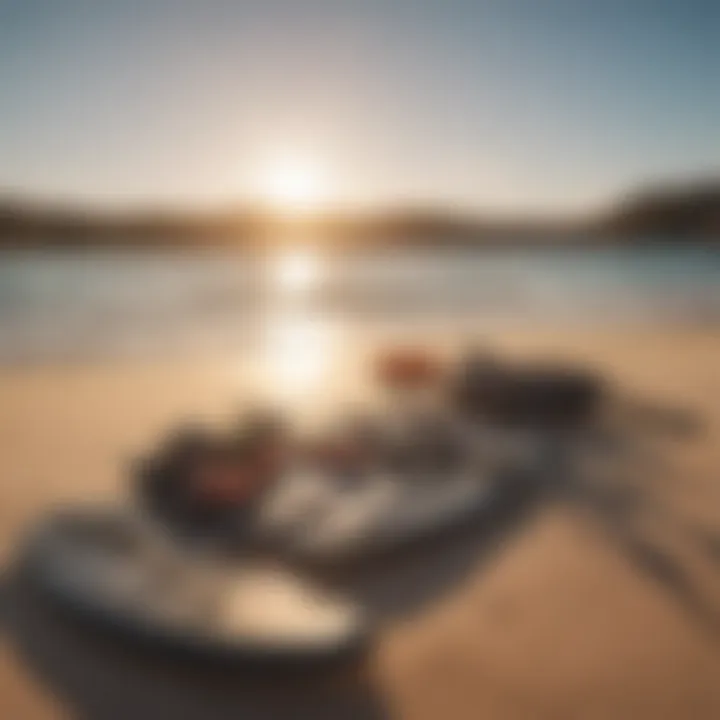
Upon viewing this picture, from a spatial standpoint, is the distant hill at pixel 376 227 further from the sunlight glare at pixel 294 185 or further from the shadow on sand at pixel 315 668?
the shadow on sand at pixel 315 668

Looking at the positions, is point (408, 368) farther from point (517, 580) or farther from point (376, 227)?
point (517, 580)

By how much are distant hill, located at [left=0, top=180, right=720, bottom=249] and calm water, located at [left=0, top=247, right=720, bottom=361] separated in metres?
0.02

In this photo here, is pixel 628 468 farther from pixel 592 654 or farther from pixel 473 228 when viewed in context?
pixel 473 228

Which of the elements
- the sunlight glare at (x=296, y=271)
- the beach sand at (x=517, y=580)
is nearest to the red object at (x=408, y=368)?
the beach sand at (x=517, y=580)

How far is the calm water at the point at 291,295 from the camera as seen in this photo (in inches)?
40.4

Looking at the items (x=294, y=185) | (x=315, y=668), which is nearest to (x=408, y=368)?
(x=294, y=185)

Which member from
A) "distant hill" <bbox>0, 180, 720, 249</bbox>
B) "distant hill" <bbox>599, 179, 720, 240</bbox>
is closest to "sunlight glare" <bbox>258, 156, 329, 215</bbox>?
"distant hill" <bbox>0, 180, 720, 249</bbox>

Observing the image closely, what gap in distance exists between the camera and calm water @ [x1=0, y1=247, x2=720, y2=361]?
3.36ft

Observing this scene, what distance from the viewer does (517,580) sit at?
97 centimetres

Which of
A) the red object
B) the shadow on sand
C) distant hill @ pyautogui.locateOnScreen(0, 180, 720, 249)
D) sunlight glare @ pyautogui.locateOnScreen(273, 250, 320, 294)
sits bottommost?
the shadow on sand

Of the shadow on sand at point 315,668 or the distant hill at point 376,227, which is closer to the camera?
the shadow on sand at point 315,668

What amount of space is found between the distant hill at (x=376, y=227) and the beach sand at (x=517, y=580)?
145 millimetres

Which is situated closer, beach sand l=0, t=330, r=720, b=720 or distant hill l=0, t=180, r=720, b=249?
beach sand l=0, t=330, r=720, b=720

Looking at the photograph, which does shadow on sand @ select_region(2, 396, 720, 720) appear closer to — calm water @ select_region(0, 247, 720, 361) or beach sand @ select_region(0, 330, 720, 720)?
beach sand @ select_region(0, 330, 720, 720)
